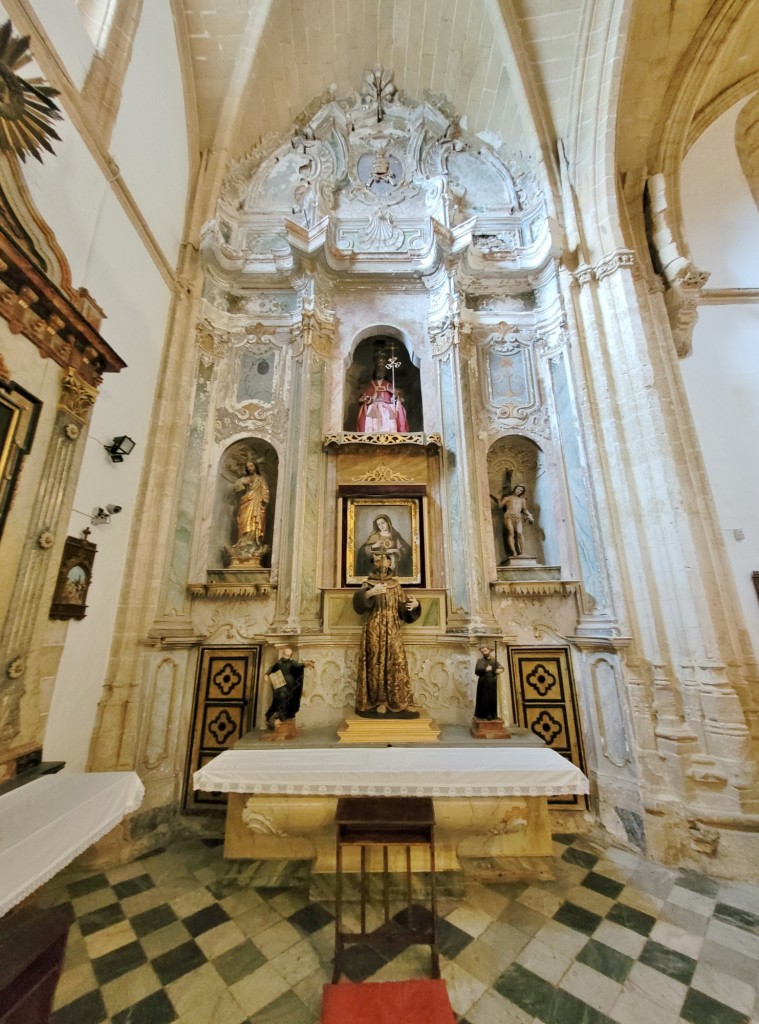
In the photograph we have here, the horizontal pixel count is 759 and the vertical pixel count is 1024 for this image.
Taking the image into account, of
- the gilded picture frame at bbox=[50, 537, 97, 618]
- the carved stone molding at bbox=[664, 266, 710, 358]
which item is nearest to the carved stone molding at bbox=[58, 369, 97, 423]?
the gilded picture frame at bbox=[50, 537, 97, 618]

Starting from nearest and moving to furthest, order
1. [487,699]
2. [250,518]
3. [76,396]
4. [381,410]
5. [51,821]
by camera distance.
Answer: [51,821], [76,396], [487,699], [250,518], [381,410]

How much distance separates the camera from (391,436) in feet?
19.0

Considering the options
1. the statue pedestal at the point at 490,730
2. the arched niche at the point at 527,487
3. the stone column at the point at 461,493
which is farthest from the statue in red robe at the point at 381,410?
the statue pedestal at the point at 490,730

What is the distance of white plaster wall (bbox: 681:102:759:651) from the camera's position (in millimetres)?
5316

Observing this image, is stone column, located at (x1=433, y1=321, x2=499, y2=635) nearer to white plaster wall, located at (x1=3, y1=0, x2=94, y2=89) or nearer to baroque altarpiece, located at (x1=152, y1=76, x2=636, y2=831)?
baroque altarpiece, located at (x1=152, y1=76, x2=636, y2=831)

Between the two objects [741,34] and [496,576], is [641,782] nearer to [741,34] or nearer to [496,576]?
[496,576]

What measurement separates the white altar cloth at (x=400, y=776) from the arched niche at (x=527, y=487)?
9.52 ft

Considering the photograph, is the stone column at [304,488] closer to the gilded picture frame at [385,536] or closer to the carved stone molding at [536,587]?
the gilded picture frame at [385,536]

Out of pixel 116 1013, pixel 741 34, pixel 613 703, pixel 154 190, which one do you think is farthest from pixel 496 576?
pixel 741 34

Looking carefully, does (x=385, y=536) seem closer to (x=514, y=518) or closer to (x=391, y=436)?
(x=391, y=436)

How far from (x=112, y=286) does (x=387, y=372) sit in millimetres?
3904

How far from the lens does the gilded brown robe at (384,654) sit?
4.46m

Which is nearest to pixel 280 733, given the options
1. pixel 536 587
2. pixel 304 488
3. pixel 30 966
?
pixel 30 966

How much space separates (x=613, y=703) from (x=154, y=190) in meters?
8.46
